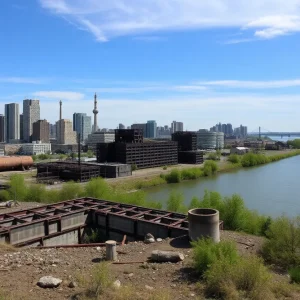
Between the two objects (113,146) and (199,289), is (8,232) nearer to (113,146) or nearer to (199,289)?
(199,289)

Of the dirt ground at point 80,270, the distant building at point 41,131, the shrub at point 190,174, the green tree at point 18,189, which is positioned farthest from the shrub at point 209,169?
the distant building at point 41,131

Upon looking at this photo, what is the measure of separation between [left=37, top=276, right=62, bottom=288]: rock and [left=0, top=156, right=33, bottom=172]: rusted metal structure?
4304 centimetres

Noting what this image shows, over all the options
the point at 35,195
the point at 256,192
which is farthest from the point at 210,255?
the point at 256,192

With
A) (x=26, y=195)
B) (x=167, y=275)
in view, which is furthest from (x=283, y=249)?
(x=26, y=195)

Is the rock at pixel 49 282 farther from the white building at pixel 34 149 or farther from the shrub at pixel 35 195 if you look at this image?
the white building at pixel 34 149

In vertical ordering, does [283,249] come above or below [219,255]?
below

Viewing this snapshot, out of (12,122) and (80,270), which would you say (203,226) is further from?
(12,122)

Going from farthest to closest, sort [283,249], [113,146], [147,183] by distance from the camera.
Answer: [113,146]
[147,183]
[283,249]

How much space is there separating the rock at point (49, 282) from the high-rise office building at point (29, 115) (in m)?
129

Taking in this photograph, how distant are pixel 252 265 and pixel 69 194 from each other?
20.1 meters

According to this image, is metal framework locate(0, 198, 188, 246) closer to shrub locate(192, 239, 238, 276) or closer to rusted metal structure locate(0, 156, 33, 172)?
shrub locate(192, 239, 238, 276)

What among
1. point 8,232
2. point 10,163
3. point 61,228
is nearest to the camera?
point 8,232

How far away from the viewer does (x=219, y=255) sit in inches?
296

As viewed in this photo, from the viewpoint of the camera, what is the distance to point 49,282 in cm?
684
